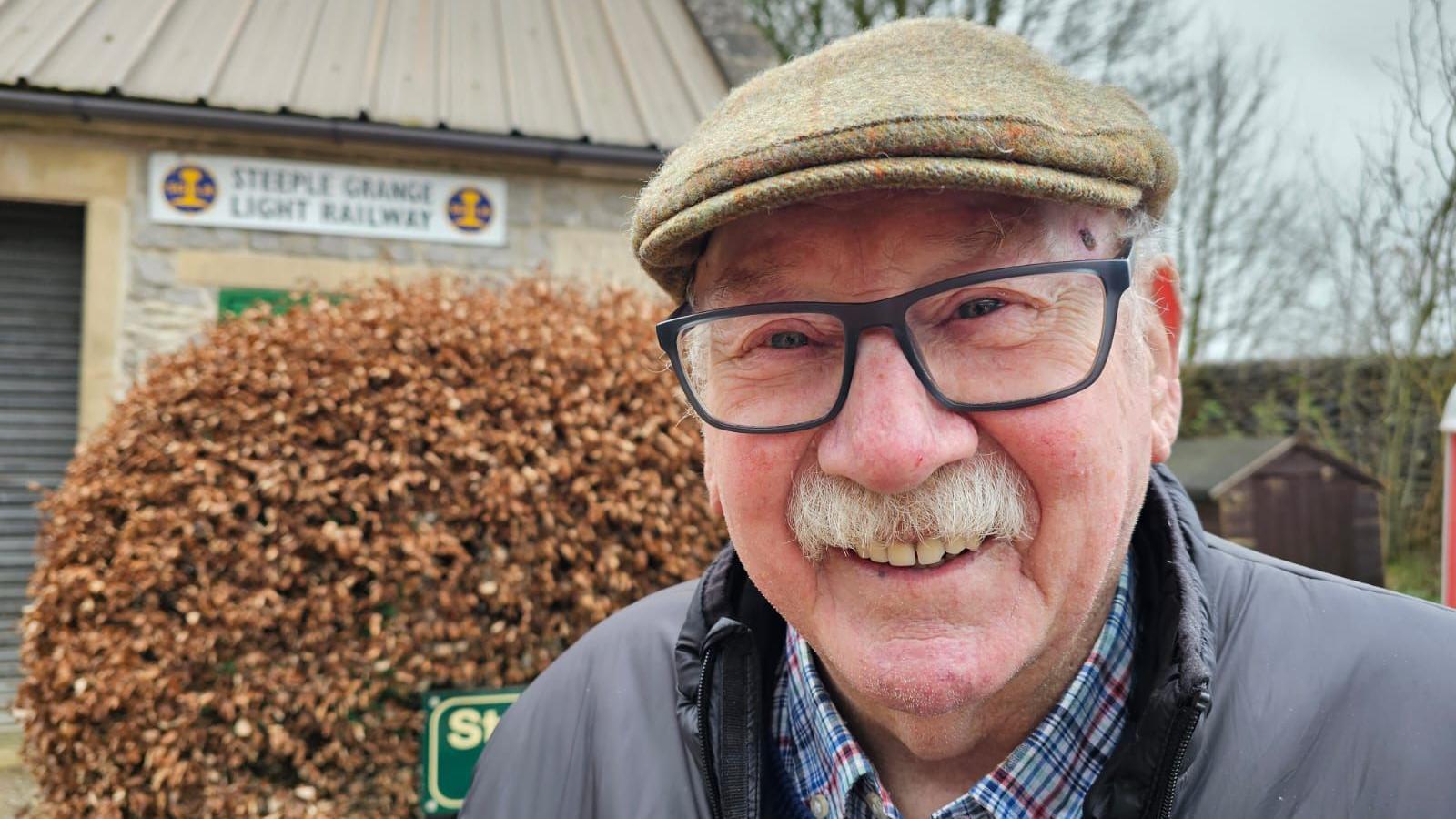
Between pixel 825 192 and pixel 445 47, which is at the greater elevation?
pixel 445 47

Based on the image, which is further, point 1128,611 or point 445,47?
point 445,47

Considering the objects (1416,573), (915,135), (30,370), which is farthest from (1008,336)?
(1416,573)

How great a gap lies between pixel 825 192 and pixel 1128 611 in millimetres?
817

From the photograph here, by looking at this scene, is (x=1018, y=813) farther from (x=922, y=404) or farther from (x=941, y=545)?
(x=922, y=404)

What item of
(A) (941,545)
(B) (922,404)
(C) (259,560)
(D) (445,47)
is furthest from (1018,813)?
(D) (445,47)

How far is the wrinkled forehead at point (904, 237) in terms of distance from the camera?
4.10 ft

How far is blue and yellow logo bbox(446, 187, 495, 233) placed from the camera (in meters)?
6.18

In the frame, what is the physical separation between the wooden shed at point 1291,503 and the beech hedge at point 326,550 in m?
4.04

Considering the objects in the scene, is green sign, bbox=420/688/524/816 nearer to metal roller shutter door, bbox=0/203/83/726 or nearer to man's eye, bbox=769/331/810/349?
man's eye, bbox=769/331/810/349

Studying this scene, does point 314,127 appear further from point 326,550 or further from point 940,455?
point 940,455

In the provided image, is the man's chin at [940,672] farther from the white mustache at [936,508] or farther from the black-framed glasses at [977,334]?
the black-framed glasses at [977,334]

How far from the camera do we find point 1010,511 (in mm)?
1266

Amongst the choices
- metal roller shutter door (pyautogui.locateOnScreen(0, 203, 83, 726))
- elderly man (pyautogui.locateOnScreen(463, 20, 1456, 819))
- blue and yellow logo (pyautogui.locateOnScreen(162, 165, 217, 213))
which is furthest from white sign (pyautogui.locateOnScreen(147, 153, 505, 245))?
elderly man (pyautogui.locateOnScreen(463, 20, 1456, 819))

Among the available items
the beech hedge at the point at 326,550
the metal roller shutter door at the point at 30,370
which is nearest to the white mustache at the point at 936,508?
the beech hedge at the point at 326,550
